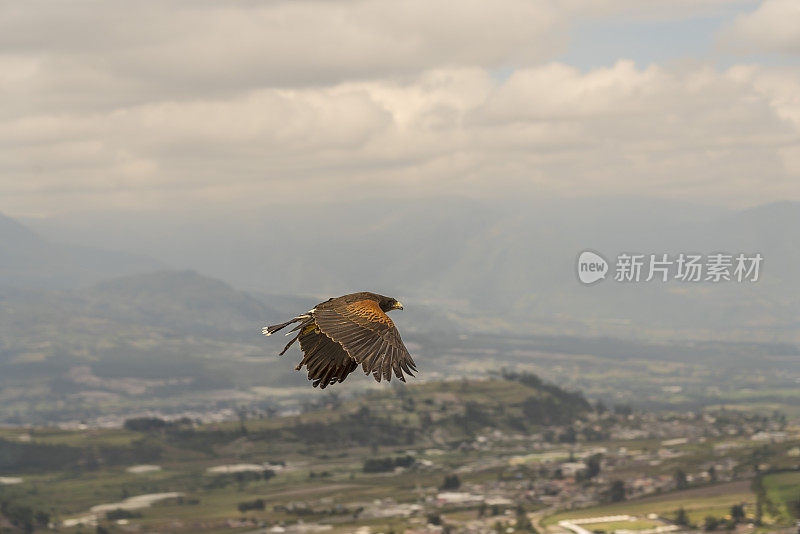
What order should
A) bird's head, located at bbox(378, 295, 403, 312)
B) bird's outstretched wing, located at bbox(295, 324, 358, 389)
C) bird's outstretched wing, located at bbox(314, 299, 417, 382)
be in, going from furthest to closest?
bird's head, located at bbox(378, 295, 403, 312) → bird's outstretched wing, located at bbox(295, 324, 358, 389) → bird's outstretched wing, located at bbox(314, 299, 417, 382)

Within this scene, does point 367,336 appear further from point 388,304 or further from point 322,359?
point 388,304

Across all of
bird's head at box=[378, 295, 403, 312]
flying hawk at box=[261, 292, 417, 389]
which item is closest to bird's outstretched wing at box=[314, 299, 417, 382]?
flying hawk at box=[261, 292, 417, 389]

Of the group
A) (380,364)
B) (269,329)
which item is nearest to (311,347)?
(269,329)

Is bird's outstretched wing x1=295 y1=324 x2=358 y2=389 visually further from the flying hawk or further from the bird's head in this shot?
the bird's head

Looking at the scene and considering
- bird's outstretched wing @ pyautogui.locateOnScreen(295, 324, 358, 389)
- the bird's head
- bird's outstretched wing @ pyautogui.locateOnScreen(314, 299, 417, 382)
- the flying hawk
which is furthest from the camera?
the bird's head

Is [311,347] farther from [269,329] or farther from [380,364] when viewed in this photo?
[380,364]

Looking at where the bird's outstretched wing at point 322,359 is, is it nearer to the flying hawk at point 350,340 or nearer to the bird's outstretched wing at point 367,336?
the flying hawk at point 350,340

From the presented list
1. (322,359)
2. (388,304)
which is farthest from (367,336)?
(388,304)

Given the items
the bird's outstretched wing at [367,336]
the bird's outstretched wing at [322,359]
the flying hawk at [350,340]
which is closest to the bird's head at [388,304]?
the flying hawk at [350,340]

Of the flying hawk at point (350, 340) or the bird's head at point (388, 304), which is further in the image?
the bird's head at point (388, 304)
